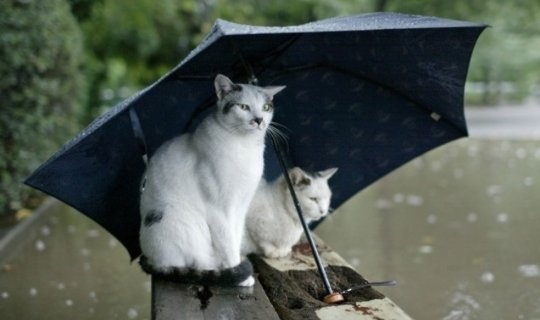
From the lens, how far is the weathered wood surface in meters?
2.43

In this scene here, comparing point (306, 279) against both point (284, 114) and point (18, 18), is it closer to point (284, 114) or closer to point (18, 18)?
point (284, 114)

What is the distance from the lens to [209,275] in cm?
267

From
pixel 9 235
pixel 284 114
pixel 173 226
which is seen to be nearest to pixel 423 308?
pixel 284 114

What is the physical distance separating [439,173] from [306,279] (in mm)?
7776

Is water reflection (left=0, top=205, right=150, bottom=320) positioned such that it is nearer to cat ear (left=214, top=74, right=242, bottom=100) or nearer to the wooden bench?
the wooden bench

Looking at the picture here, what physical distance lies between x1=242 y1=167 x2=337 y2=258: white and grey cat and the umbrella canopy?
29cm

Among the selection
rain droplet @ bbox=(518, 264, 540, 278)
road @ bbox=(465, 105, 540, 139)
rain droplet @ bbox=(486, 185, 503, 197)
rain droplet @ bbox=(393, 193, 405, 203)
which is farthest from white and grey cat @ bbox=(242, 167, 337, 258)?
road @ bbox=(465, 105, 540, 139)

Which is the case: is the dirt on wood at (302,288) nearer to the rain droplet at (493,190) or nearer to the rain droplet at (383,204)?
the rain droplet at (383,204)

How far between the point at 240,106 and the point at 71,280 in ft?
9.63

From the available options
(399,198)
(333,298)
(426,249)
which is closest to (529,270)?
(426,249)

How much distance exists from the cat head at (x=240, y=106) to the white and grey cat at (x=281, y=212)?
65cm

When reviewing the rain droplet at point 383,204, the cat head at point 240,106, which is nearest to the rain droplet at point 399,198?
the rain droplet at point 383,204

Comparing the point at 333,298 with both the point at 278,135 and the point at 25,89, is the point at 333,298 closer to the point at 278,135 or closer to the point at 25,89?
the point at 278,135

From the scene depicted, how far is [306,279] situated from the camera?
2949 millimetres
